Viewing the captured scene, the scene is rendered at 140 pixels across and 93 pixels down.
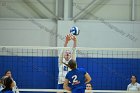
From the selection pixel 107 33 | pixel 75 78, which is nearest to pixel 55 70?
pixel 107 33

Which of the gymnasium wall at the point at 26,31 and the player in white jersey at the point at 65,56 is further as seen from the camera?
the gymnasium wall at the point at 26,31

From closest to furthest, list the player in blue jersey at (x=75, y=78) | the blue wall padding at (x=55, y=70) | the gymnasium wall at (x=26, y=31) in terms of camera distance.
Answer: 1. the player in blue jersey at (x=75, y=78)
2. the blue wall padding at (x=55, y=70)
3. the gymnasium wall at (x=26, y=31)

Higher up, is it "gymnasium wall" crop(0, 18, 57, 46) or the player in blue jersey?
"gymnasium wall" crop(0, 18, 57, 46)

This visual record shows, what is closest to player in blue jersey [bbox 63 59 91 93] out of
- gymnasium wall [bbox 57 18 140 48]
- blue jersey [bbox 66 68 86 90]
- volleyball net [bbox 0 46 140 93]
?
blue jersey [bbox 66 68 86 90]

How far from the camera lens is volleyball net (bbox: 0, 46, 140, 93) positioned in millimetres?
14219

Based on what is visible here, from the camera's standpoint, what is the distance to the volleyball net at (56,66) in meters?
14.2

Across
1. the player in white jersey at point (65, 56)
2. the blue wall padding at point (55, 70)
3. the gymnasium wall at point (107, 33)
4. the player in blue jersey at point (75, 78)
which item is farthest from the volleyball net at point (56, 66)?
the player in blue jersey at point (75, 78)

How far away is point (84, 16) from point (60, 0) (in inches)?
44.6

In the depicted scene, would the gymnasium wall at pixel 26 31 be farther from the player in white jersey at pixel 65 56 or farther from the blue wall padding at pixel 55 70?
the player in white jersey at pixel 65 56


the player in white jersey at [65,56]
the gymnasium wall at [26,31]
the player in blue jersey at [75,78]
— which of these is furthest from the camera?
the gymnasium wall at [26,31]

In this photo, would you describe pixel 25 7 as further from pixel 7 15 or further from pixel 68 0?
pixel 68 0

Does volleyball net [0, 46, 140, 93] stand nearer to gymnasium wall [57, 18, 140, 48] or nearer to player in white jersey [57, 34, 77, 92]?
gymnasium wall [57, 18, 140, 48]

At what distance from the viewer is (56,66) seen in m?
14.8

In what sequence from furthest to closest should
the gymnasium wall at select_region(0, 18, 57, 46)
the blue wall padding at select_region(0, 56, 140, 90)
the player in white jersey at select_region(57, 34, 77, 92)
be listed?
1. the gymnasium wall at select_region(0, 18, 57, 46)
2. the blue wall padding at select_region(0, 56, 140, 90)
3. the player in white jersey at select_region(57, 34, 77, 92)
